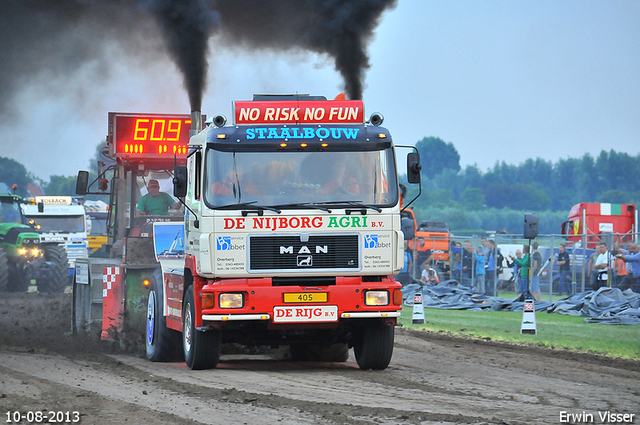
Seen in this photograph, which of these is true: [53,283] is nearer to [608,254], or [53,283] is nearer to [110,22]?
[110,22]

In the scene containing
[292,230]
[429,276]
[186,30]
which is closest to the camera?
[292,230]

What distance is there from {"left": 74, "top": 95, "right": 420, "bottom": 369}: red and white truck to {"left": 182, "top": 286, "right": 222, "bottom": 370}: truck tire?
0.04 ft

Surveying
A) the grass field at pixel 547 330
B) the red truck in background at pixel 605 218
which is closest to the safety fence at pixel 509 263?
the grass field at pixel 547 330

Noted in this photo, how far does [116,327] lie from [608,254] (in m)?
11.8

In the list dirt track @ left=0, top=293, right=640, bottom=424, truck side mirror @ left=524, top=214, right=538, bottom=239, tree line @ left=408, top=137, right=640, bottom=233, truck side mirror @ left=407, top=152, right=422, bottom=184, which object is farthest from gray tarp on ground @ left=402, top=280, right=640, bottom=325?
tree line @ left=408, top=137, right=640, bottom=233

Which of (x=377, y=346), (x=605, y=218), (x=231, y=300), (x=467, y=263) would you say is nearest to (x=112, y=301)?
(x=231, y=300)

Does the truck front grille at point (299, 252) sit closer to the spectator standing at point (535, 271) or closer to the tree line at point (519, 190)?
the spectator standing at point (535, 271)

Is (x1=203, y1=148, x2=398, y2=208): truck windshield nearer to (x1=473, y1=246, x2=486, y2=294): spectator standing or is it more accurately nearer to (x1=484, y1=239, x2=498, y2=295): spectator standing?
(x1=484, y1=239, x2=498, y2=295): spectator standing

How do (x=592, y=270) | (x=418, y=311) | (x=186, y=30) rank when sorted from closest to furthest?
1. (x=186, y=30)
2. (x=418, y=311)
3. (x=592, y=270)

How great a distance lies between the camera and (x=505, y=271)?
24.8 metres

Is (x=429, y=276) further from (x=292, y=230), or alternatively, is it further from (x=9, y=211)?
(x=292, y=230)

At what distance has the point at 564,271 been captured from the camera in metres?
22.3

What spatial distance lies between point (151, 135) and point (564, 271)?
1220cm

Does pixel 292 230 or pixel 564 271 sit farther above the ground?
pixel 292 230
